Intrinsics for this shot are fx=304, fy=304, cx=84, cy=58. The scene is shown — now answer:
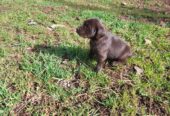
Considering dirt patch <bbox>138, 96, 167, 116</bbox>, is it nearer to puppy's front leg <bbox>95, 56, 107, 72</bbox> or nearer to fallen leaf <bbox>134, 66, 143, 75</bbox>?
fallen leaf <bbox>134, 66, 143, 75</bbox>

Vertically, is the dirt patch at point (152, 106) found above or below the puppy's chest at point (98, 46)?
below

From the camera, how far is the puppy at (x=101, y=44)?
4.61 meters

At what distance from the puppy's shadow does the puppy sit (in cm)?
20

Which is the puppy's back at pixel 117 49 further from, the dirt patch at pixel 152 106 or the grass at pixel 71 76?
the dirt patch at pixel 152 106

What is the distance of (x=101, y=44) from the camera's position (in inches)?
187

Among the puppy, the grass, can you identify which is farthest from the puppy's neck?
the grass

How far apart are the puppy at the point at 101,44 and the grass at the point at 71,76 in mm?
212

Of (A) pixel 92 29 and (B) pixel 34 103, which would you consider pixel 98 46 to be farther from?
(B) pixel 34 103

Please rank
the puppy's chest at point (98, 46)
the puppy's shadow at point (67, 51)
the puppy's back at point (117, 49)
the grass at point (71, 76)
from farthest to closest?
1. the puppy's shadow at point (67, 51)
2. the puppy's back at point (117, 49)
3. the puppy's chest at point (98, 46)
4. the grass at point (71, 76)

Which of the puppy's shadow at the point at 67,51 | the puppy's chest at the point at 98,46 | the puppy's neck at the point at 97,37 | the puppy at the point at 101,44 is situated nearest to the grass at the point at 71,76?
the puppy's shadow at the point at 67,51

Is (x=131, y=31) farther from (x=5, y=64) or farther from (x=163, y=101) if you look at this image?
(x=5, y=64)

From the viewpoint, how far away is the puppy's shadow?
5.22 metres

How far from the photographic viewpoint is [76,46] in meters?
5.63

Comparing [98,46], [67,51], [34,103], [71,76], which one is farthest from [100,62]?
[34,103]
